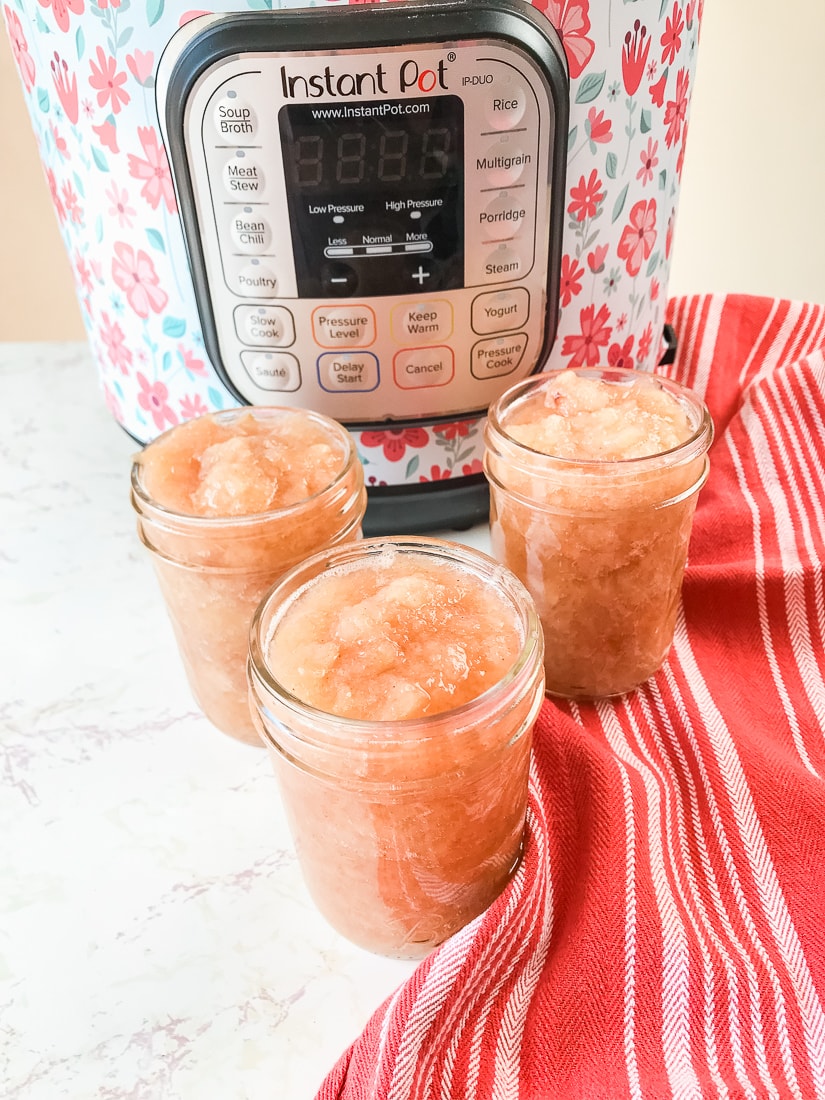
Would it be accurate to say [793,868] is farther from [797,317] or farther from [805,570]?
[797,317]

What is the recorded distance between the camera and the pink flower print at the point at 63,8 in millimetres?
495

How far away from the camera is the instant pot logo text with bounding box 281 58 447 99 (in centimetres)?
48

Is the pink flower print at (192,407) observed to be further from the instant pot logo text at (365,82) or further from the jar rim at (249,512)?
the instant pot logo text at (365,82)

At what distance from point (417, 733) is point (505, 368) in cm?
32

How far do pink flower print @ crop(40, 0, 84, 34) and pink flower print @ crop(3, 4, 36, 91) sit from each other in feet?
0.15

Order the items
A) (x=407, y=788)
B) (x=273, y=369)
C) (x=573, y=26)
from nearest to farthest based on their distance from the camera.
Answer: (x=407, y=788) → (x=573, y=26) → (x=273, y=369)

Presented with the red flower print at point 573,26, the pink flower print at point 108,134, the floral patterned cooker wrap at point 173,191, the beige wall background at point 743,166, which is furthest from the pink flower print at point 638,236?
the beige wall background at point 743,166

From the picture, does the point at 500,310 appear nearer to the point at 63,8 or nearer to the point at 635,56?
the point at 635,56

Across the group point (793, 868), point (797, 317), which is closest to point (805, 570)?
point (793, 868)

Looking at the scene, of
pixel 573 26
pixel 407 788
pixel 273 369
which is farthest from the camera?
pixel 273 369

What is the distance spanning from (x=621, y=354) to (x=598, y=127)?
0.55 ft

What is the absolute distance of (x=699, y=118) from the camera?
1.09 meters

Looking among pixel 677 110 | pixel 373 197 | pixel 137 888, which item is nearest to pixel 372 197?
pixel 373 197

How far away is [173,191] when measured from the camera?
0.54 metres
